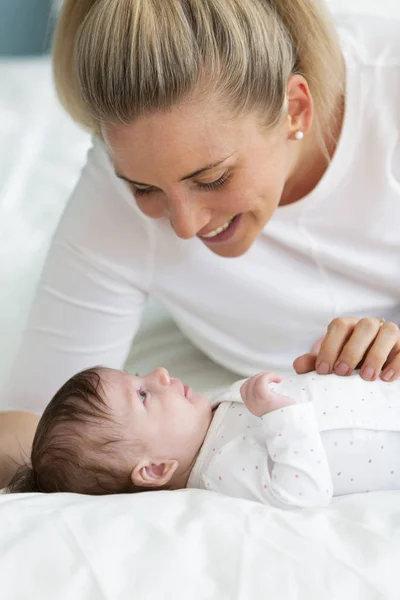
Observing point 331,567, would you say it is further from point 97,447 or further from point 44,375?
point 44,375

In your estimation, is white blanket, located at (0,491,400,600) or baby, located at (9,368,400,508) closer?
white blanket, located at (0,491,400,600)

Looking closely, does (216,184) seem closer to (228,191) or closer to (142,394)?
(228,191)

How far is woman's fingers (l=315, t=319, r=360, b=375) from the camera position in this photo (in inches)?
52.9

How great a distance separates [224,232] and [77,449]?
1.45 feet

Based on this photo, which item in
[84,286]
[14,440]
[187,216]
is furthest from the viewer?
[84,286]

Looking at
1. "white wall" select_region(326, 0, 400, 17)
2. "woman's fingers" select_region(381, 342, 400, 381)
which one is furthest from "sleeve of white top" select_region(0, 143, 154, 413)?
"white wall" select_region(326, 0, 400, 17)

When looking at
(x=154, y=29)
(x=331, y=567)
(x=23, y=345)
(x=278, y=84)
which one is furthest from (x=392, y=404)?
(x=23, y=345)

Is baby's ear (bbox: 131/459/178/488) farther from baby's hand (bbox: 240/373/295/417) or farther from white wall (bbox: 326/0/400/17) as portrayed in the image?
white wall (bbox: 326/0/400/17)

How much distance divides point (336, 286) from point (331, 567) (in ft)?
2.72

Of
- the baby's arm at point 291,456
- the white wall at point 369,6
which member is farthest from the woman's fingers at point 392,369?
the white wall at point 369,6

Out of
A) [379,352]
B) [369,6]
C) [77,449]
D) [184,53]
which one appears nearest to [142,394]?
[77,449]

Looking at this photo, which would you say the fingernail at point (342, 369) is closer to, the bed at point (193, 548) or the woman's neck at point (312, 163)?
the bed at point (193, 548)

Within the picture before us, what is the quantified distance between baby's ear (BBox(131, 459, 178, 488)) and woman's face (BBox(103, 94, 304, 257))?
36 centimetres

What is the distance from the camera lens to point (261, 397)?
1.24 metres
